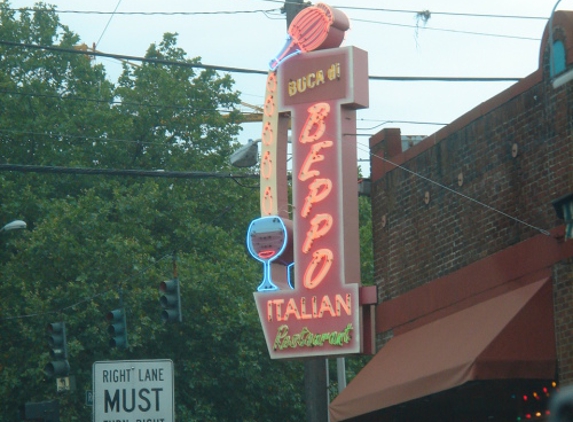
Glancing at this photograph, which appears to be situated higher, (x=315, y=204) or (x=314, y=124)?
(x=314, y=124)

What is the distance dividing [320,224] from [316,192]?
0.52 meters

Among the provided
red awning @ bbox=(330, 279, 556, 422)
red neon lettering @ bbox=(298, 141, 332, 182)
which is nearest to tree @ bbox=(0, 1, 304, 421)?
red neon lettering @ bbox=(298, 141, 332, 182)

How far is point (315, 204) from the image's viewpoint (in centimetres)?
1838

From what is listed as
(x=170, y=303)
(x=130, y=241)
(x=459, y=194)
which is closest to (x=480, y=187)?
(x=459, y=194)

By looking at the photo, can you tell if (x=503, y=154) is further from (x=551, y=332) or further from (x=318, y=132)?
(x=318, y=132)

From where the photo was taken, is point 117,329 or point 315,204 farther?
point 117,329

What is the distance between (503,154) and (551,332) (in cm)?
270

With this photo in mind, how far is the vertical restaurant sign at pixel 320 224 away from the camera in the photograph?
18047mm

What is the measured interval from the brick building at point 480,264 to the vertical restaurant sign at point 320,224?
0.88 meters

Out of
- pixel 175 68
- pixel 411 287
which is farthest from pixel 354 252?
pixel 175 68

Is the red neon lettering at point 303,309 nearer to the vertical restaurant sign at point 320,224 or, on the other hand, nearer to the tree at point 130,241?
the vertical restaurant sign at point 320,224

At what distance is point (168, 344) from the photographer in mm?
32156

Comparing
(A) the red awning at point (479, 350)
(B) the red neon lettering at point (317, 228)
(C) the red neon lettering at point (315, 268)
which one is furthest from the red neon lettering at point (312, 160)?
(A) the red awning at point (479, 350)

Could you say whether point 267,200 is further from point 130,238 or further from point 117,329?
point 130,238
